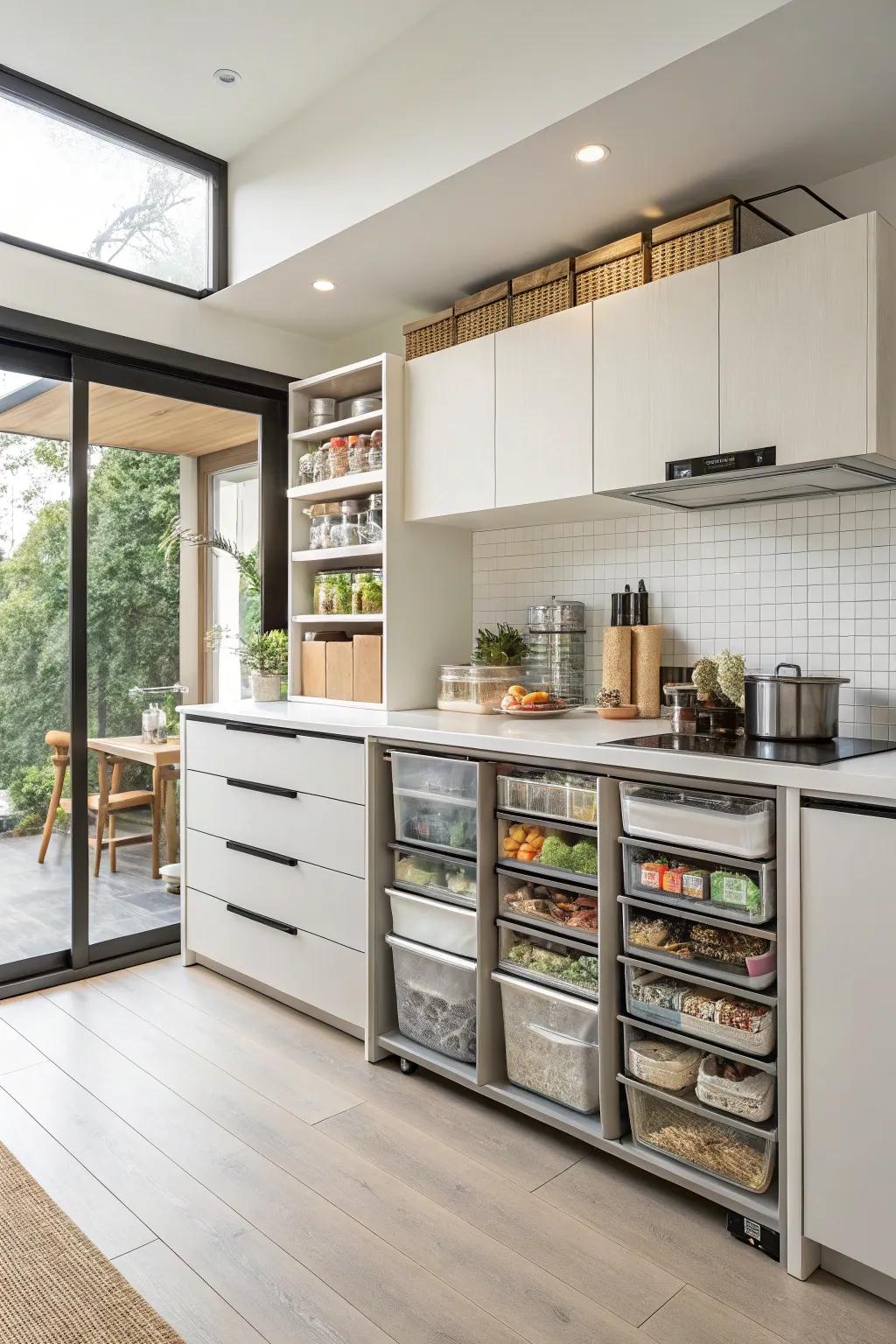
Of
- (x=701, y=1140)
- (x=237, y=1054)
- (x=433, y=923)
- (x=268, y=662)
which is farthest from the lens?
(x=268, y=662)

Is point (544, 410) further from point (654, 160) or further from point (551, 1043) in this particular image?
point (551, 1043)

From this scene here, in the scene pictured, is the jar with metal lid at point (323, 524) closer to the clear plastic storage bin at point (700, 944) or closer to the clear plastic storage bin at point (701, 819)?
the clear plastic storage bin at point (701, 819)

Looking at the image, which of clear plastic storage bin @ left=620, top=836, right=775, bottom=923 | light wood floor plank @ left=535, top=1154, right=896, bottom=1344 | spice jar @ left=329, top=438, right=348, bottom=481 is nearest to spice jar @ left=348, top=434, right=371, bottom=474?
spice jar @ left=329, top=438, right=348, bottom=481

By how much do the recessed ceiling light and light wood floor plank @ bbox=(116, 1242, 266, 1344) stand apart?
2.64 metres

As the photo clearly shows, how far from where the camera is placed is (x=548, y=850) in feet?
6.91

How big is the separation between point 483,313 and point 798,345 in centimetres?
115

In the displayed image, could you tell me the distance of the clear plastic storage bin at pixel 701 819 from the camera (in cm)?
171

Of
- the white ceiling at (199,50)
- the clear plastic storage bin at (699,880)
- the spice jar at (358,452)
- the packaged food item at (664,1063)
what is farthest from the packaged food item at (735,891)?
the white ceiling at (199,50)

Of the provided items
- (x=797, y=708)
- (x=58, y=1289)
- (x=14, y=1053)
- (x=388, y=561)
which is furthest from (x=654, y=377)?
(x=14, y=1053)

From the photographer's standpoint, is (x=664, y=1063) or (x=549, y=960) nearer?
(x=664, y=1063)

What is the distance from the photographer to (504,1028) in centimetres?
224

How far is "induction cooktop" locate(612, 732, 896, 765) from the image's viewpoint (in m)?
1.76

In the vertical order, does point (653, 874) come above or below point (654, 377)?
below

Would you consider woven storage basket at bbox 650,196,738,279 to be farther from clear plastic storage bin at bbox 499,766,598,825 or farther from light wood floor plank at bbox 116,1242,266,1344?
light wood floor plank at bbox 116,1242,266,1344
